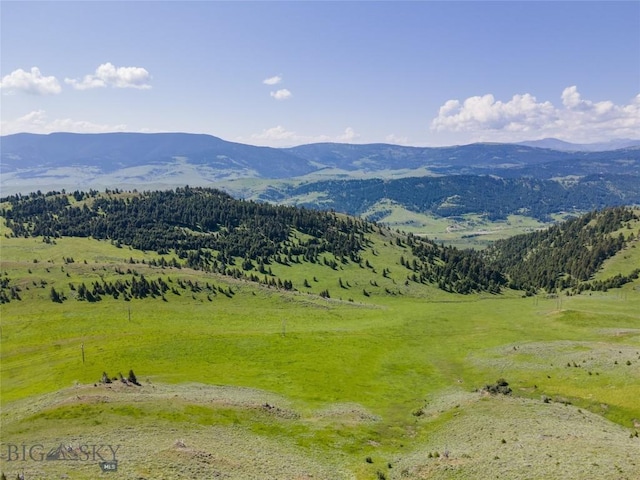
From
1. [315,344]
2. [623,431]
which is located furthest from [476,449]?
[315,344]

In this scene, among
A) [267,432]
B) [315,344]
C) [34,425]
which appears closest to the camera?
[34,425]

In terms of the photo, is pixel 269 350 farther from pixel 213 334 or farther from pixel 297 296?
pixel 297 296

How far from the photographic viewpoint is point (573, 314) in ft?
495

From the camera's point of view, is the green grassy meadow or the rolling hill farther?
the green grassy meadow

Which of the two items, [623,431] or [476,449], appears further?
[623,431]

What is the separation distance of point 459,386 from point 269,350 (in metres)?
48.8

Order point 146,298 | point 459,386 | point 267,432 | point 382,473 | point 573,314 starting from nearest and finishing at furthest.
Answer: point 382,473 < point 267,432 < point 459,386 < point 573,314 < point 146,298

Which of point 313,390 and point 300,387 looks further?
point 300,387

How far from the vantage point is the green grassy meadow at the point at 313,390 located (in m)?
54.3

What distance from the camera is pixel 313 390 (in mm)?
90438

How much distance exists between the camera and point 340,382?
96.6 meters

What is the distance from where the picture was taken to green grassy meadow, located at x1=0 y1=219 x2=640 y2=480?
5433 cm

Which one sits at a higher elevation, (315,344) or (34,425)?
(34,425)

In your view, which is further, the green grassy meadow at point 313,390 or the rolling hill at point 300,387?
the green grassy meadow at point 313,390
